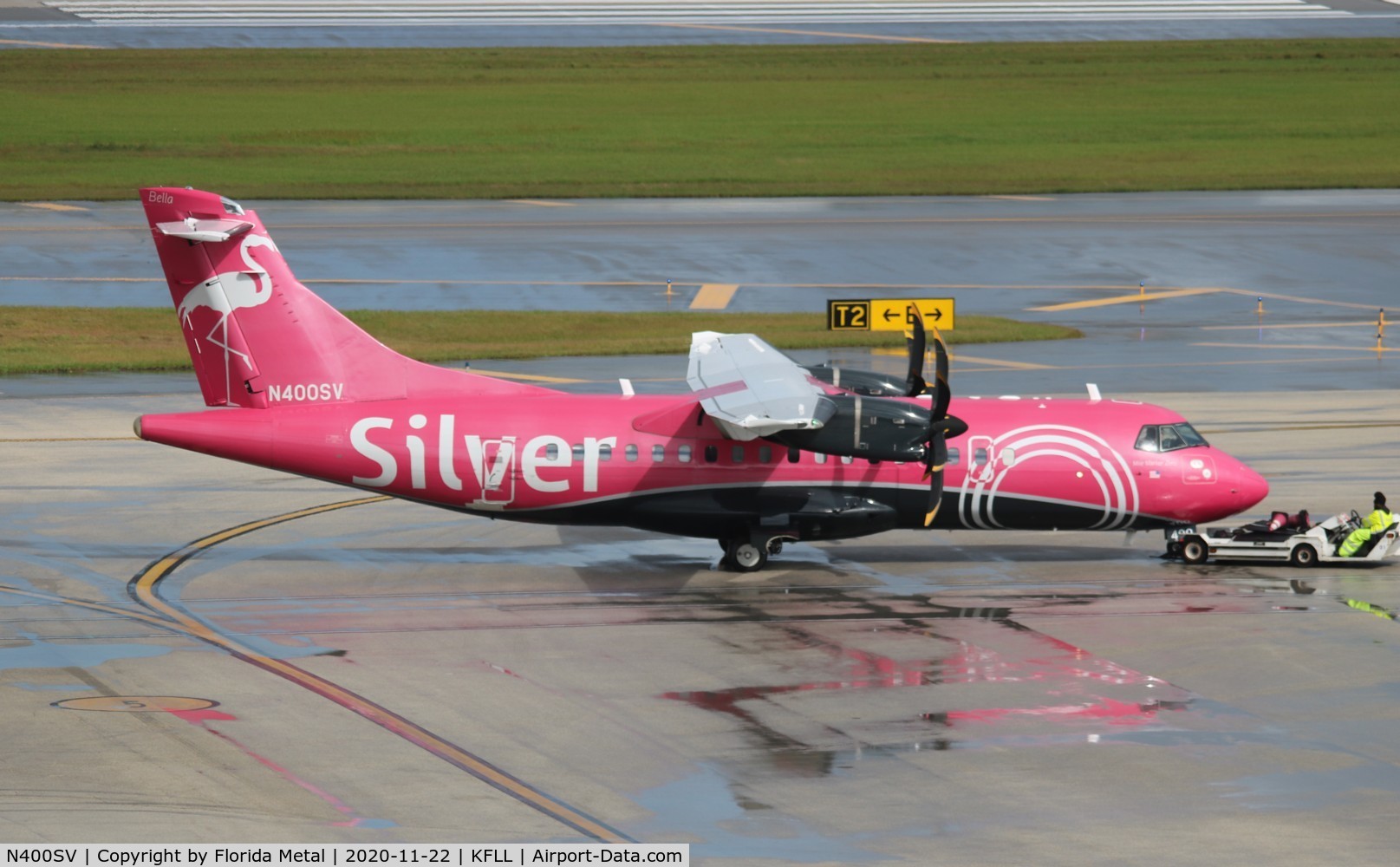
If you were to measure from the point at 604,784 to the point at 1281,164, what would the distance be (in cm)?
8367

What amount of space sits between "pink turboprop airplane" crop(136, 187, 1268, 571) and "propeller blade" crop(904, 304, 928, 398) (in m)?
0.15

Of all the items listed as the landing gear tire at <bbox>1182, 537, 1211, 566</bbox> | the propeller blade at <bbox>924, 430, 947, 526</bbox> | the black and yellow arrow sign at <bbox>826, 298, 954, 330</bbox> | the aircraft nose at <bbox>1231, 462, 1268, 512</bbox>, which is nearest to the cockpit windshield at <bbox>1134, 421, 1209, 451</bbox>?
the aircraft nose at <bbox>1231, 462, 1268, 512</bbox>

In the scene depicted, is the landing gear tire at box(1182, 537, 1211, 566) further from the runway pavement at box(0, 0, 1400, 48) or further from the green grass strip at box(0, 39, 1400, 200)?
the runway pavement at box(0, 0, 1400, 48)

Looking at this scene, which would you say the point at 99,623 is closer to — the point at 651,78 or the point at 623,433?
the point at 623,433

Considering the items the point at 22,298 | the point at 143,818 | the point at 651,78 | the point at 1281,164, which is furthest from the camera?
the point at 651,78

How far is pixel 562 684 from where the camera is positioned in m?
24.2

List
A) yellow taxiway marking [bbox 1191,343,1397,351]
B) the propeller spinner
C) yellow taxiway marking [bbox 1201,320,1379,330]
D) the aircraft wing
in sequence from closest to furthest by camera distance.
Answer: the aircraft wing < the propeller spinner < yellow taxiway marking [bbox 1191,343,1397,351] < yellow taxiway marking [bbox 1201,320,1379,330]

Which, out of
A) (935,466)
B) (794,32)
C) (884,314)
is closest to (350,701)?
(935,466)

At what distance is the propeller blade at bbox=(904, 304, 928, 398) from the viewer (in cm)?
2859

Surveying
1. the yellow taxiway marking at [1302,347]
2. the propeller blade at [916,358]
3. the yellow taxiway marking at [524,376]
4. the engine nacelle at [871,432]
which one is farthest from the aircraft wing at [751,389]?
the yellow taxiway marking at [1302,347]

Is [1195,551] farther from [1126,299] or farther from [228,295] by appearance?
[1126,299]

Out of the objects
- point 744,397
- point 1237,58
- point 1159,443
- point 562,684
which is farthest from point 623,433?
point 1237,58

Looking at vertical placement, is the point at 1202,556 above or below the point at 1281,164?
below

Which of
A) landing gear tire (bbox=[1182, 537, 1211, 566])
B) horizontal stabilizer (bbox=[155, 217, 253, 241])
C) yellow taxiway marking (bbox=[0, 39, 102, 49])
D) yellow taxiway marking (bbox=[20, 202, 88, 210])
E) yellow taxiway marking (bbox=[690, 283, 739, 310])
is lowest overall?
landing gear tire (bbox=[1182, 537, 1211, 566])
